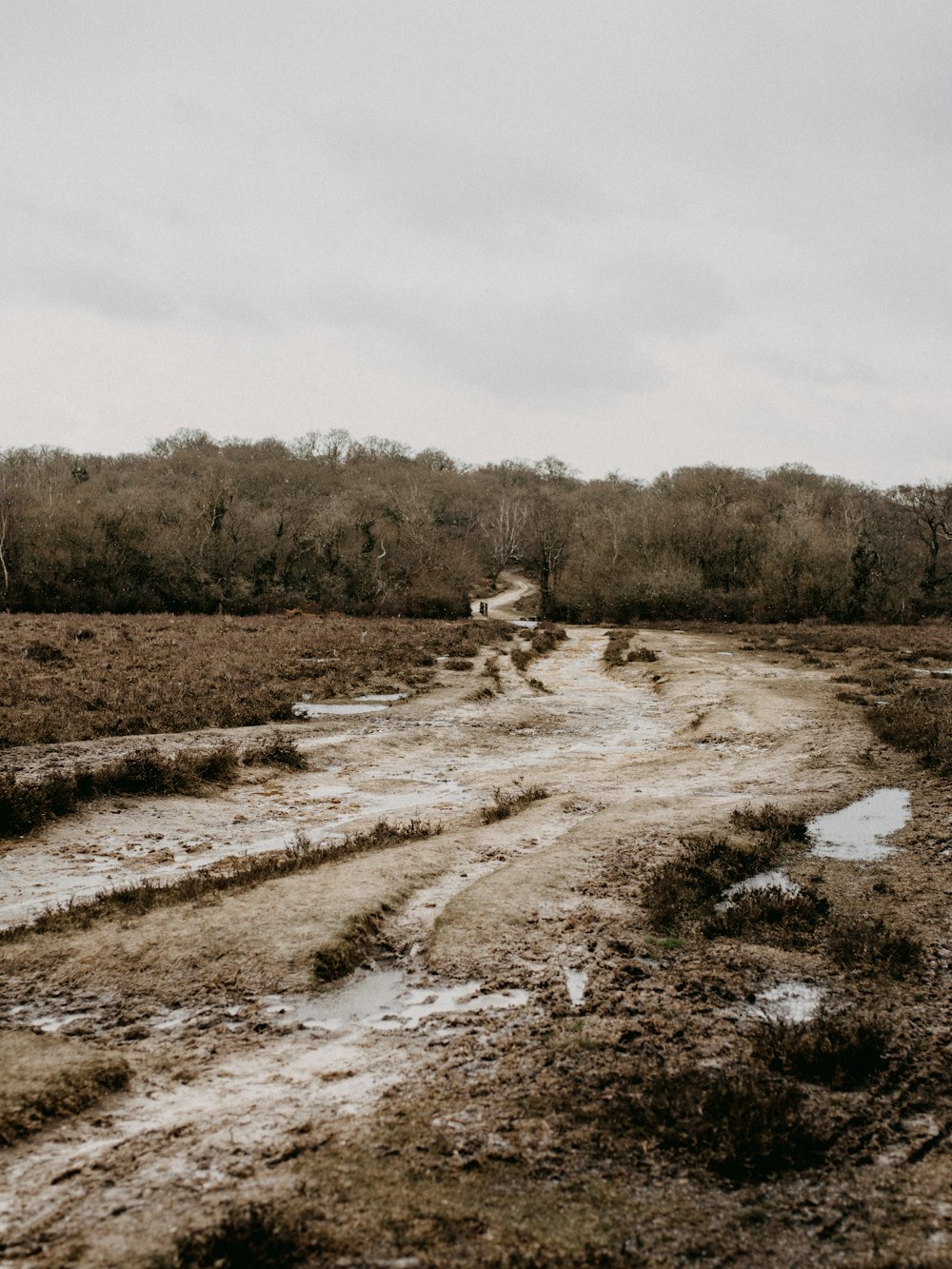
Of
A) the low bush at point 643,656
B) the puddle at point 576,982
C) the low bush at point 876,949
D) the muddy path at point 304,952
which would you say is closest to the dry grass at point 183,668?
the muddy path at point 304,952

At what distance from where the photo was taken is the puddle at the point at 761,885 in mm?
8289

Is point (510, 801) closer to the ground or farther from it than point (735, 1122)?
closer to the ground

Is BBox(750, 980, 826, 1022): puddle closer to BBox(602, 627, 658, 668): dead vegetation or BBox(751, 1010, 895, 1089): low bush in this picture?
BBox(751, 1010, 895, 1089): low bush

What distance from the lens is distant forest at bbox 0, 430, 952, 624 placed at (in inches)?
2245

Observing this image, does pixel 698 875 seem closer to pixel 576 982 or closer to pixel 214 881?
pixel 576 982

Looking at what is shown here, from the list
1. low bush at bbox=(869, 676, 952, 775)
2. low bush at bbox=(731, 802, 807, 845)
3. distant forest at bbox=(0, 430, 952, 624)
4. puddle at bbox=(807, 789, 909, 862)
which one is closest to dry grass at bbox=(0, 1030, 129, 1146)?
low bush at bbox=(731, 802, 807, 845)

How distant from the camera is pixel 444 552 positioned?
227 ft

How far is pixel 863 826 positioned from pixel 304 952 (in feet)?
27.4

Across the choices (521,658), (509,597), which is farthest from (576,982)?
(509,597)

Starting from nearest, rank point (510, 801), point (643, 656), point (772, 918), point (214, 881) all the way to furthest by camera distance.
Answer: point (772, 918) → point (214, 881) → point (510, 801) → point (643, 656)

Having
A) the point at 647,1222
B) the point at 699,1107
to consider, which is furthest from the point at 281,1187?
the point at 699,1107

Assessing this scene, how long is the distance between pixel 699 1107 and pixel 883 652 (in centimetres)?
3654

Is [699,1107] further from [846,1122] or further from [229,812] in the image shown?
[229,812]

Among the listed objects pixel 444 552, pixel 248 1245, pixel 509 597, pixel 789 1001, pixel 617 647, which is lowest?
pixel 789 1001
